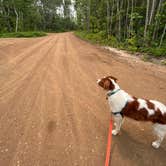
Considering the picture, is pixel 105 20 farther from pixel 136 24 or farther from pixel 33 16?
pixel 33 16

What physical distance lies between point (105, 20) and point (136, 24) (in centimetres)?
626

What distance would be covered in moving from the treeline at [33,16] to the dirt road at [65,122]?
2434 cm

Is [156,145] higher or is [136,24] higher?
[136,24]

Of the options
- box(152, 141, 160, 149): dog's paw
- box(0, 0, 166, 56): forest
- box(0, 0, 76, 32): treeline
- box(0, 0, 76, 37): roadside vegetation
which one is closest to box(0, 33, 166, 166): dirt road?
box(152, 141, 160, 149): dog's paw

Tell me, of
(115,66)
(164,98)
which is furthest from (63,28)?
(164,98)

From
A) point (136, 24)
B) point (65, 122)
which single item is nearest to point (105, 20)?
point (136, 24)

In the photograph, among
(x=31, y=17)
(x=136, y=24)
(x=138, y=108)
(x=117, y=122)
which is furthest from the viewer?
(x=31, y=17)

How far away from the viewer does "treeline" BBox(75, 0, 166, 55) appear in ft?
34.8

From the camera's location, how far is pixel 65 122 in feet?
10.3

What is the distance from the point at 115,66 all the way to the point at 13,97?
4.84 m

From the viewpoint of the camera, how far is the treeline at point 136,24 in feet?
34.8

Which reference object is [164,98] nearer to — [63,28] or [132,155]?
[132,155]

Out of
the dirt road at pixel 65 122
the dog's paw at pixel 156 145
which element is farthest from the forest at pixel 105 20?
the dog's paw at pixel 156 145

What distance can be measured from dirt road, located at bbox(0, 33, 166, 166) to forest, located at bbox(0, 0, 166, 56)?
6297mm
